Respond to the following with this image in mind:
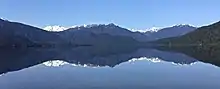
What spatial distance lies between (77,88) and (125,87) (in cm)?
381

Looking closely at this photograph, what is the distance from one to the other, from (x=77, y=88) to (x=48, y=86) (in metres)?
3.02

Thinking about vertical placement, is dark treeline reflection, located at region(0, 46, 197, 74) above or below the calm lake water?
above

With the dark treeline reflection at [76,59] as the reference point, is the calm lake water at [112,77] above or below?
below

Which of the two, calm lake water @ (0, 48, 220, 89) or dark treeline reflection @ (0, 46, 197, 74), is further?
dark treeline reflection @ (0, 46, 197, 74)

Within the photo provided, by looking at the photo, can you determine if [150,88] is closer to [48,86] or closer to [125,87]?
[125,87]

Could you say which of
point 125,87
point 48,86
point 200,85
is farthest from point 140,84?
point 48,86

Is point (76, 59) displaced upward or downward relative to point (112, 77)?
upward

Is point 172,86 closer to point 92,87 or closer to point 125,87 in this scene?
point 125,87

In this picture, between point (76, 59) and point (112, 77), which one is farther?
point (76, 59)

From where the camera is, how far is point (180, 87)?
31.8 meters

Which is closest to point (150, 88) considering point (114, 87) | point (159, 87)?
point (159, 87)

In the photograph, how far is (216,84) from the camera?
3459cm

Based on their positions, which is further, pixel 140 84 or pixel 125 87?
pixel 140 84

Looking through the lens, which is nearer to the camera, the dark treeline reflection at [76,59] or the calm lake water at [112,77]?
the calm lake water at [112,77]
